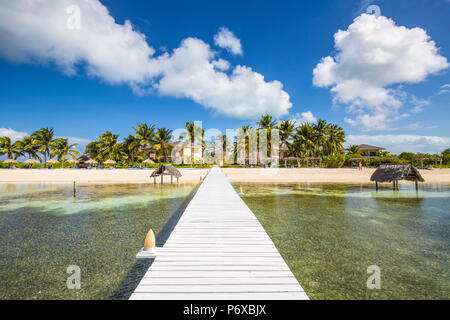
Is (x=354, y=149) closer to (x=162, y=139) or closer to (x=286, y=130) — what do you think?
(x=286, y=130)

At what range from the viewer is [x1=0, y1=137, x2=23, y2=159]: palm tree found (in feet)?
147

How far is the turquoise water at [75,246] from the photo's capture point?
4.31m

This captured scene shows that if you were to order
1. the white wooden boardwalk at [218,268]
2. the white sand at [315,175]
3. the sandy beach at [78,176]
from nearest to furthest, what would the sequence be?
1. the white wooden boardwalk at [218,268]
2. the sandy beach at [78,176]
3. the white sand at [315,175]

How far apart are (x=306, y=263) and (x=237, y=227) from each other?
1961 millimetres

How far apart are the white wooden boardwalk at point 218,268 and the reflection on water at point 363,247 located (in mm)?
1137

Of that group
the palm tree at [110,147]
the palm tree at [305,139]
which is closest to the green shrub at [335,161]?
the palm tree at [305,139]

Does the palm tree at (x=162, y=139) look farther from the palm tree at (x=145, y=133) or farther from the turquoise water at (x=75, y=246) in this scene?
the turquoise water at (x=75, y=246)

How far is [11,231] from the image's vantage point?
776cm

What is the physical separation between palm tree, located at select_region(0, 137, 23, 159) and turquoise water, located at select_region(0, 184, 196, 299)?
4780cm

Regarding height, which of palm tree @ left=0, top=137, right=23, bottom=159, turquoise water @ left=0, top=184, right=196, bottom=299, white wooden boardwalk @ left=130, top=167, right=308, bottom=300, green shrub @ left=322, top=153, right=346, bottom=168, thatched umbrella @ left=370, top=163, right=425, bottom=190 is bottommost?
turquoise water @ left=0, top=184, right=196, bottom=299

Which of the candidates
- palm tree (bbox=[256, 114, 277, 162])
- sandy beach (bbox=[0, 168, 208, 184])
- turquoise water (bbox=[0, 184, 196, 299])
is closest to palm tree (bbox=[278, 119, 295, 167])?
palm tree (bbox=[256, 114, 277, 162])

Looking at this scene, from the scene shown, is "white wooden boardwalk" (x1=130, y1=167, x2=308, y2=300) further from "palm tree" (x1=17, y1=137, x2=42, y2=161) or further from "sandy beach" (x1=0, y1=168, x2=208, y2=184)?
"palm tree" (x1=17, y1=137, x2=42, y2=161)
